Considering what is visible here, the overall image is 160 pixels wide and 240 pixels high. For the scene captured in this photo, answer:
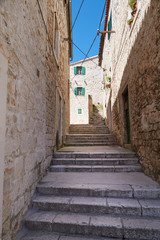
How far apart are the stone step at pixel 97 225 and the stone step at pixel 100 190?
420mm

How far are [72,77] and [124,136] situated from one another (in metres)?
14.8

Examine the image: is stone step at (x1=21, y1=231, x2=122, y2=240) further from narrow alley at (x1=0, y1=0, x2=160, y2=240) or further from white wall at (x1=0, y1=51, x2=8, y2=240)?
white wall at (x1=0, y1=51, x2=8, y2=240)

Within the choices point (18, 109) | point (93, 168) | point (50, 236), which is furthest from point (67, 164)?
point (18, 109)

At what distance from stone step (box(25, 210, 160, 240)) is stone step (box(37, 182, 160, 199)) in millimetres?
420

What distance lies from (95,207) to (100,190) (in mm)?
357

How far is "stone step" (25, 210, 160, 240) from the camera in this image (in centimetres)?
190

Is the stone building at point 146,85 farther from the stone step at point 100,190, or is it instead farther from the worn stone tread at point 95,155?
the stone step at point 100,190

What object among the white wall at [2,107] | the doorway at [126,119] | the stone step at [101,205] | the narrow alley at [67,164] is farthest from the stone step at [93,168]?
the white wall at [2,107]

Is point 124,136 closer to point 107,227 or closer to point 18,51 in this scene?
point 107,227

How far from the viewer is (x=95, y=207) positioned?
7.54 feet

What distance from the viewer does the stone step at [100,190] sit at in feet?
8.18

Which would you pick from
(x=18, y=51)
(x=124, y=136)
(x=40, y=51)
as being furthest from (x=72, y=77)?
(x=18, y=51)

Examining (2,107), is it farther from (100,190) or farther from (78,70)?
(78,70)

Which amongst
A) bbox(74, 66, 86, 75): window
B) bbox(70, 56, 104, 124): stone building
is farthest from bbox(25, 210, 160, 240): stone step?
bbox(74, 66, 86, 75): window
